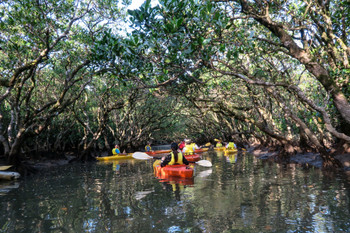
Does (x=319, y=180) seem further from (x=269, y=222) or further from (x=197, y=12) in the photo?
(x=197, y=12)

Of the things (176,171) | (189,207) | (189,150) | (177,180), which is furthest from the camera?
(189,150)

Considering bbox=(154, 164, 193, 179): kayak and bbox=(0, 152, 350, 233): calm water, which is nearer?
bbox=(0, 152, 350, 233): calm water

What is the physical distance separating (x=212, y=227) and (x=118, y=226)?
171 cm

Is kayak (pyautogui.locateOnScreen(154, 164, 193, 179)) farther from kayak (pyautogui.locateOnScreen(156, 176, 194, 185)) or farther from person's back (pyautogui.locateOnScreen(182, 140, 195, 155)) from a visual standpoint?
person's back (pyautogui.locateOnScreen(182, 140, 195, 155))

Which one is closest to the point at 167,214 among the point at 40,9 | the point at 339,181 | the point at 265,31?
the point at 339,181

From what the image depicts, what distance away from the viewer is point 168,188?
855 cm

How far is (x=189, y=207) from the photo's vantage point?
5.99m

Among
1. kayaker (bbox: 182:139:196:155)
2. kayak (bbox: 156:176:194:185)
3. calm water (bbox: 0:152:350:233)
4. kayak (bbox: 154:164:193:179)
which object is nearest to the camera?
calm water (bbox: 0:152:350:233)

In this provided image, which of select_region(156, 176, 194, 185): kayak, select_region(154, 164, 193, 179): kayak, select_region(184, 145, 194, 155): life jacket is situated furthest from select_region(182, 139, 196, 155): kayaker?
select_region(156, 176, 194, 185): kayak

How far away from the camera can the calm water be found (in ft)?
15.5

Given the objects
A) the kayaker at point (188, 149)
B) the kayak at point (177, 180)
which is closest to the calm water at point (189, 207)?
the kayak at point (177, 180)

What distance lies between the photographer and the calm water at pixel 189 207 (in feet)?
15.5

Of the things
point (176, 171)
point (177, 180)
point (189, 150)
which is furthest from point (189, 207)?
point (189, 150)

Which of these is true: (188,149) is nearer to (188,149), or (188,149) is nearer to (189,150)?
(188,149)
